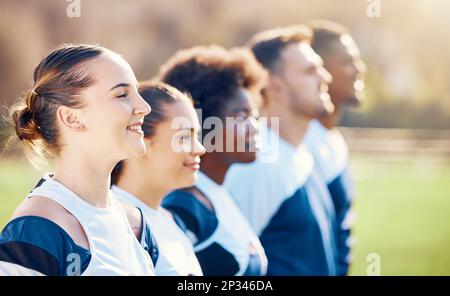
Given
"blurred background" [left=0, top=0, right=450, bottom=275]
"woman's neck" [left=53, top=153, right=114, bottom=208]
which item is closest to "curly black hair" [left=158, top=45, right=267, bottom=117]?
"woman's neck" [left=53, top=153, right=114, bottom=208]

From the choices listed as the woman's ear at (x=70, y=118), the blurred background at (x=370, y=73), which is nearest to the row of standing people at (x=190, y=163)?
the woman's ear at (x=70, y=118)

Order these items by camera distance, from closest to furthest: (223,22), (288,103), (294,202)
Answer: (294,202), (288,103), (223,22)

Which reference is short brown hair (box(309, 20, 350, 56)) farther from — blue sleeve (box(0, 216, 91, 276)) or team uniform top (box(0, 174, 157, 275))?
blue sleeve (box(0, 216, 91, 276))

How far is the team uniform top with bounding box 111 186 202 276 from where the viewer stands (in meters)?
1.60

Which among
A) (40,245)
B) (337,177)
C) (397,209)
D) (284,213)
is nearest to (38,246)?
(40,245)

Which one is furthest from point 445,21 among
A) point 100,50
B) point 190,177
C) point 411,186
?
point 411,186

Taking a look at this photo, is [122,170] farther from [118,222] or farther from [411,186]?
[411,186]

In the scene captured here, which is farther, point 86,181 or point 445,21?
point 445,21

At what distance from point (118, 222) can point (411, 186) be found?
26.4 ft

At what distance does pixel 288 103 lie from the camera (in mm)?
2615

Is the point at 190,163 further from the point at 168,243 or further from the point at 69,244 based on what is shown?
the point at 69,244

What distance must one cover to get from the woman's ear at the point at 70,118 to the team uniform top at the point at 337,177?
4.72 ft

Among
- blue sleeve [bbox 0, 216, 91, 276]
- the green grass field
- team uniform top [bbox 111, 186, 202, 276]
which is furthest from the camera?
the green grass field

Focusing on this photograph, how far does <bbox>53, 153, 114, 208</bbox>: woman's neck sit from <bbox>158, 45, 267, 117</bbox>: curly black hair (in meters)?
0.63
